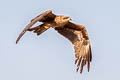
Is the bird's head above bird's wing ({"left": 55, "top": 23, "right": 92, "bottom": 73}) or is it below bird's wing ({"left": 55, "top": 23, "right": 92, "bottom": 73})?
above

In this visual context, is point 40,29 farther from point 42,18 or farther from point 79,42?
point 79,42

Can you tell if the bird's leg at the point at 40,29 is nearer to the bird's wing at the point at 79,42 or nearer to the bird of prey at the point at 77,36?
the bird of prey at the point at 77,36

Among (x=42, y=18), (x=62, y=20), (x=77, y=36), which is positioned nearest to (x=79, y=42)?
(x=77, y=36)

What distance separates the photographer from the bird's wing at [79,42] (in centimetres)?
2017

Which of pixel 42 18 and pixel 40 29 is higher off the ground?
pixel 42 18

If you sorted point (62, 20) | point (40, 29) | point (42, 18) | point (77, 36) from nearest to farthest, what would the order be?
point (42, 18)
point (40, 29)
point (62, 20)
point (77, 36)

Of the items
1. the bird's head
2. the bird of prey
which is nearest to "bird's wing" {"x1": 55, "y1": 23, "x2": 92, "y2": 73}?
the bird of prey

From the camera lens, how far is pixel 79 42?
20.5m

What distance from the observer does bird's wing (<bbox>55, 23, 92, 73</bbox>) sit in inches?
794

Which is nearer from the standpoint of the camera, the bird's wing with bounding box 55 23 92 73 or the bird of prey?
the bird of prey

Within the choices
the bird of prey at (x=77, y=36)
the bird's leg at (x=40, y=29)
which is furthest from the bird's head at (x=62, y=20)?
the bird's leg at (x=40, y=29)

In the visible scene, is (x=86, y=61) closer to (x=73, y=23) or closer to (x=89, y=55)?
(x=89, y=55)

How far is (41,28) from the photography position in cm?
1881

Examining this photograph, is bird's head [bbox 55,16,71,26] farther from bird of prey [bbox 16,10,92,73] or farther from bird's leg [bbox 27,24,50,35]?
bird's leg [bbox 27,24,50,35]
